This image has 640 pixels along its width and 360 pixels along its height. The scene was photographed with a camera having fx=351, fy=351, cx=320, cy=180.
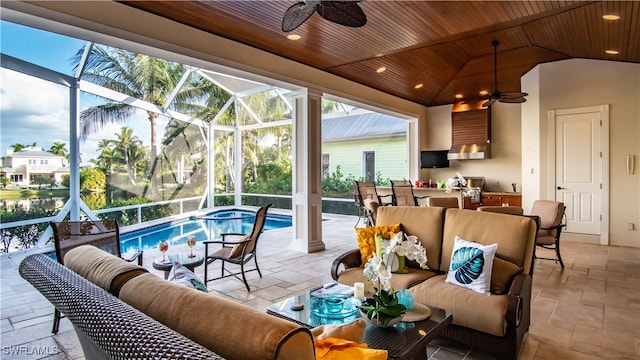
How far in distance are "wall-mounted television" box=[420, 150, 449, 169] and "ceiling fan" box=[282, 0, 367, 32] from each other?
674cm

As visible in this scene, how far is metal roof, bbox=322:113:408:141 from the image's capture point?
34.6 ft

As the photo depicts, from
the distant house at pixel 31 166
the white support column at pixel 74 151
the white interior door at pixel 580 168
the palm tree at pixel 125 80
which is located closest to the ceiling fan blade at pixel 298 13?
the palm tree at pixel 125 80

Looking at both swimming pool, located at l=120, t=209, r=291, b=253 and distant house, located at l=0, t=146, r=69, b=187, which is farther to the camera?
swimming pool, located at l=120, t=209, r=291, b=253

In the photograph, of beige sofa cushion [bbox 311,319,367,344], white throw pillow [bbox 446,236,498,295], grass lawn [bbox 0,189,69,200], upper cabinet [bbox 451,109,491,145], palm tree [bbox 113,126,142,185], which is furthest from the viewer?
upper cabinet [bbox 451,109,491,145]

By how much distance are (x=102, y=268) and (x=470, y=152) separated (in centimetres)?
873

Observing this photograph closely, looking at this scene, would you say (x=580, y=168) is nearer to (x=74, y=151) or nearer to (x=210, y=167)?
(x=74, y=151)

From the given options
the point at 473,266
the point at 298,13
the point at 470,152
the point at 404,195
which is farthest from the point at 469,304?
the point at 470,152

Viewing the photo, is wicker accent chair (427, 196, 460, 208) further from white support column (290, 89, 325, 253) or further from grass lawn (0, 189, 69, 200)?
grass lawn (0, 189, 69, 200)

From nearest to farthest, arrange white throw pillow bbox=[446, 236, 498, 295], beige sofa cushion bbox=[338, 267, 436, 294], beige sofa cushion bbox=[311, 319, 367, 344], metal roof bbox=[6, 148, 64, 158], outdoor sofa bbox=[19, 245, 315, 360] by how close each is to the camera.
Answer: outdoor sofa bbox=[19, 245, 315, 360]
beige sofa cushion bbox=[311, 319, 367, 344]
white throw pillow bbox=[446, 236, 498, 295]
beige sofa cushion bbox=[338, 267, 436, 294]
metal roof bbox=[6, 148, 64, 158]

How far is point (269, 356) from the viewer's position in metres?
0.85

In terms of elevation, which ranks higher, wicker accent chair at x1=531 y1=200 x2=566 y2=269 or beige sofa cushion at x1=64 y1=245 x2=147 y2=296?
beige sofa cushion at x1=64 y1=245 x2=147 y2=296

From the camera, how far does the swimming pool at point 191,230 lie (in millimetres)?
7940

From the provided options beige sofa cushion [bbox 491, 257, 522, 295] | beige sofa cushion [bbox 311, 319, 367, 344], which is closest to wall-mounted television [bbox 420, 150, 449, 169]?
beige sofa cushion [bbox 491, 257, 522, 295]

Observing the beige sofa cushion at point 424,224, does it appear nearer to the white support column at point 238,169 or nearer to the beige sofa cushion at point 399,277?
the beige sofa cushion at point 399,277
